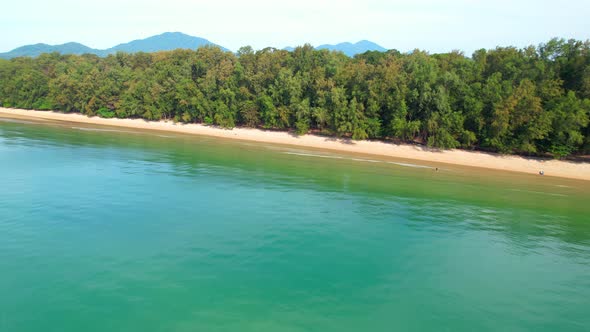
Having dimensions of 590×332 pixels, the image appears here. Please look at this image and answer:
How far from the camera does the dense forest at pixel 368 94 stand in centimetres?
4719

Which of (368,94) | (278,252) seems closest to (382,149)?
(368,94)

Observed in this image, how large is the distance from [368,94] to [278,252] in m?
42.2

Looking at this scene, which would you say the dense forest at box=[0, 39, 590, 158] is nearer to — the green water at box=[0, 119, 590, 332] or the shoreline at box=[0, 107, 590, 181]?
the shoreline at box=[0, 107, 590, 181]

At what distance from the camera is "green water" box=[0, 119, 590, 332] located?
46.6ft

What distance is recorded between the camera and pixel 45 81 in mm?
87062

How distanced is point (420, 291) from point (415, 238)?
20.1 feet

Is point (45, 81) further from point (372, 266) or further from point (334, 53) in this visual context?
point (372, 266)

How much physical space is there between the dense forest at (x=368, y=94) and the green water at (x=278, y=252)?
13.8 metres

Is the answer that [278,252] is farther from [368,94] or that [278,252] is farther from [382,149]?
[368,94]

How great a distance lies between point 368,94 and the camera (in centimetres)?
5672

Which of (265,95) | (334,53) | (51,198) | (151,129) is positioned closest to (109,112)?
(151,129)

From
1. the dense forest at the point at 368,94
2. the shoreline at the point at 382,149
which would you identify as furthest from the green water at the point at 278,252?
the dense forest at the point at 368,94

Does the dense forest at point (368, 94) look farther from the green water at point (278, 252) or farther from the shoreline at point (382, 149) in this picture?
the green water at point (278, 252)

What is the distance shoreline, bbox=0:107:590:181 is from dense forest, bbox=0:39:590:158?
1.43 meters
